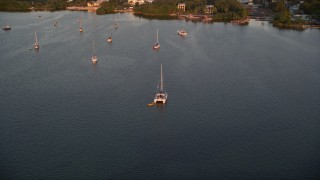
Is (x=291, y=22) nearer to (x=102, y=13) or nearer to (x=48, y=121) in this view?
(x=102, y=13)

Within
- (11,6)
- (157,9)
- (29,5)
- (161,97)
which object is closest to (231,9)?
(157,9)

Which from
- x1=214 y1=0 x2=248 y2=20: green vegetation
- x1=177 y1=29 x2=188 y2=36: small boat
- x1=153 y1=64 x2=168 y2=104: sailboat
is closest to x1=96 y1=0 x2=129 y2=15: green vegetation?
x1=214 y1=0 x2=248 y2=20: green vegetation

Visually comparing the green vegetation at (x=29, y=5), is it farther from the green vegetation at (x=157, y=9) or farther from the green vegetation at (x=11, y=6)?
the green vegetation at (x=157, y=9)

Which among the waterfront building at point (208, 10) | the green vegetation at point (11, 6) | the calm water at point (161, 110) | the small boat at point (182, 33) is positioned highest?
the green vegetation at point (11, 6)

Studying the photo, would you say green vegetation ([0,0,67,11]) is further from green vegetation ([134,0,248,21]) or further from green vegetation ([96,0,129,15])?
green vegetation ([134,0,248,21])

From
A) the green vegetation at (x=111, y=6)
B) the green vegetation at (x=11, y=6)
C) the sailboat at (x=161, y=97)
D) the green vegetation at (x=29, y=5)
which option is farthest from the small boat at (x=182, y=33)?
the green vegetation at (x=11, y=6)

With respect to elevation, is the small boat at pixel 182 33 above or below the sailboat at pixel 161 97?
above

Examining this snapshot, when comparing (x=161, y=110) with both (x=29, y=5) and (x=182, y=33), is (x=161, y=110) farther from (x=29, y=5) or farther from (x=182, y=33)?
(x=29, y=5)

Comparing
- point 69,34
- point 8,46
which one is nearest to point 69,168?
point 8,46
